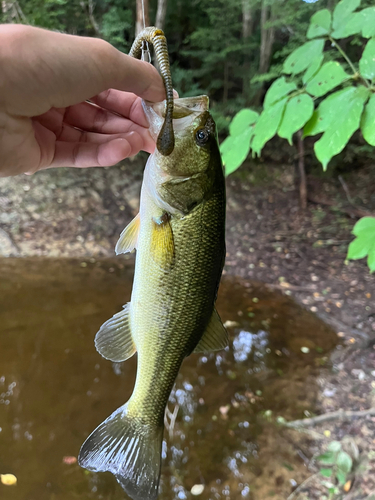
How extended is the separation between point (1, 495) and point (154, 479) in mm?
1624

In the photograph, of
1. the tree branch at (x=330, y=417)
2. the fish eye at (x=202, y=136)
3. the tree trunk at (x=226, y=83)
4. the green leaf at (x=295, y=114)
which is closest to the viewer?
the fish eye at (x=202, y=136)

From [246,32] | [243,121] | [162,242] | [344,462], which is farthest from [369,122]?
[246,32]

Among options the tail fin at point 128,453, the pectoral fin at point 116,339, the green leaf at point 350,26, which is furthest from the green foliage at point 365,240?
the tail fin at point 128,453

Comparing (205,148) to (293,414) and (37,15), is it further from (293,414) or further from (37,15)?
(37,15)

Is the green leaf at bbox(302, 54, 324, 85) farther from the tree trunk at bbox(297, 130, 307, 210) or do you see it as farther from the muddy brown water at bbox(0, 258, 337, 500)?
the tree trunk at bbox(297, 130, 307, 210)

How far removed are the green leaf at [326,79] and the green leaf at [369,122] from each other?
0.82 feet

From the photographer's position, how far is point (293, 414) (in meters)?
2.97

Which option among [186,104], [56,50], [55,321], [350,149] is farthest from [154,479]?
[350,149]

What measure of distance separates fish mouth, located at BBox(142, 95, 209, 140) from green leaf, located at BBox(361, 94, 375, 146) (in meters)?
0.64

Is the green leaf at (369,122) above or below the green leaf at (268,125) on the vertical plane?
above

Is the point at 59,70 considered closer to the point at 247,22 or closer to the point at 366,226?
the point at 366,226

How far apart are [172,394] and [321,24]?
2911 mm

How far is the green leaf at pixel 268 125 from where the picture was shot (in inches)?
65.7

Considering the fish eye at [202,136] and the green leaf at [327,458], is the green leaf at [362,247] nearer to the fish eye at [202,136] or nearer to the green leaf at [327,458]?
the fish eye at [202,136]
